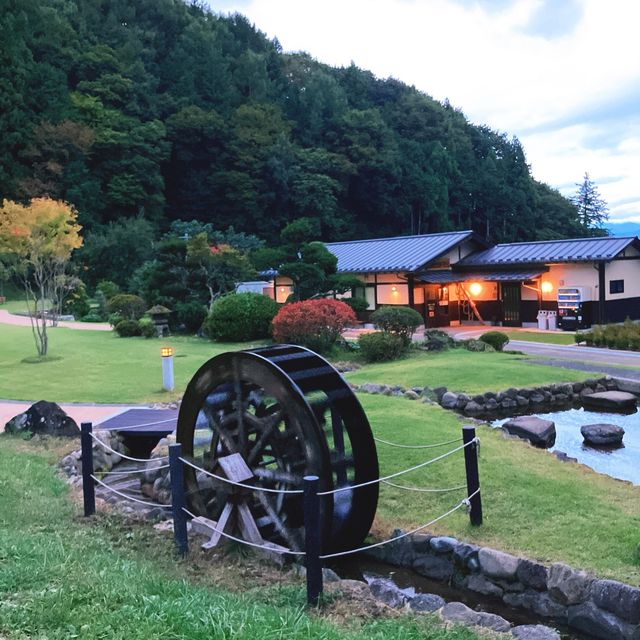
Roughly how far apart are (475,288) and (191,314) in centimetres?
1175

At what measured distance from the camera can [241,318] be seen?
814 inches

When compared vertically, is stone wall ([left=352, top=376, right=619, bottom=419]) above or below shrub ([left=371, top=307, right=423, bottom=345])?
below

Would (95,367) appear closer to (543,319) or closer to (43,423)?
(43,423)

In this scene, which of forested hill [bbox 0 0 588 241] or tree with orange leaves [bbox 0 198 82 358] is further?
forested hill [bbox 0 0 588 241]

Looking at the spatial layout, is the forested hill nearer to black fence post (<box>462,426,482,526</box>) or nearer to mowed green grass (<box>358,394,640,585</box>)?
mowed green grass (<box>358,394,640,585</box>)

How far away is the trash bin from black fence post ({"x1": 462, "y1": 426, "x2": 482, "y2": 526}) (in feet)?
63.8

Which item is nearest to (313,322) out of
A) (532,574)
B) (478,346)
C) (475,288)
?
(478,346)

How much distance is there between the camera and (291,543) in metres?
5.75

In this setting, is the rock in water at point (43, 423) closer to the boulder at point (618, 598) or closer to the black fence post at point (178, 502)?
the black fence post at point (178, 502)

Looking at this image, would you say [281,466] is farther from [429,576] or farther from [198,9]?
[198,9]

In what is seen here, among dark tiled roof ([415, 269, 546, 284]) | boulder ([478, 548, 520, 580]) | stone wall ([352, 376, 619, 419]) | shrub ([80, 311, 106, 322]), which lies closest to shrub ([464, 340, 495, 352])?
stone wall ([352, 376, 619, 419])

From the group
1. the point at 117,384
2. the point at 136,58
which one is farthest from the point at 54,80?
the point at 117,384

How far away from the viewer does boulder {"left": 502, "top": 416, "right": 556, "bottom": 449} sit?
9.90 metres

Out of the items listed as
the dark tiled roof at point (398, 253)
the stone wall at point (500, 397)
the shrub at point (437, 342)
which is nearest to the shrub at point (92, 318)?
the dark tiled roof at point (398, 253)
